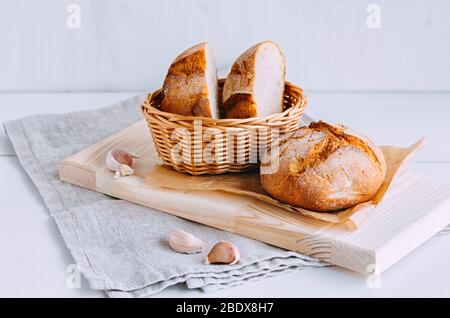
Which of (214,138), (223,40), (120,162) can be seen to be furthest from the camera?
(223,40)

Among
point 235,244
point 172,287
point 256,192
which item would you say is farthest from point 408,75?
point 172,287

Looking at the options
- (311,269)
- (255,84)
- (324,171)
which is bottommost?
(311,269)

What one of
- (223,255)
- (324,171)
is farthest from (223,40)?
(223,255)

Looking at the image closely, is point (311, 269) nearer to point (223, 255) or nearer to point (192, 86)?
point (223, 255)

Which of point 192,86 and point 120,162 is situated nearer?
point 192,86

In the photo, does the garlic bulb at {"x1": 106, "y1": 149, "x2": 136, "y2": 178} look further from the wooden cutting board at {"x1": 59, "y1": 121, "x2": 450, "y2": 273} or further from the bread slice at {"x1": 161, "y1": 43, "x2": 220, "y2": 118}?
the bread slice at {"x1": 161, "y1": 43, "x2": 220, "y2": 118}

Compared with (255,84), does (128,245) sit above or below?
below

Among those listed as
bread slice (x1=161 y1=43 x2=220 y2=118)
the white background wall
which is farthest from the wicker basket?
the white background wall

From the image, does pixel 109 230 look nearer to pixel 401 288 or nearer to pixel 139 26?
pixel 401 288

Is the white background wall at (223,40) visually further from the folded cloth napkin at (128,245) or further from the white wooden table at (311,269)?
the folded cloth napkin at (128,245)
